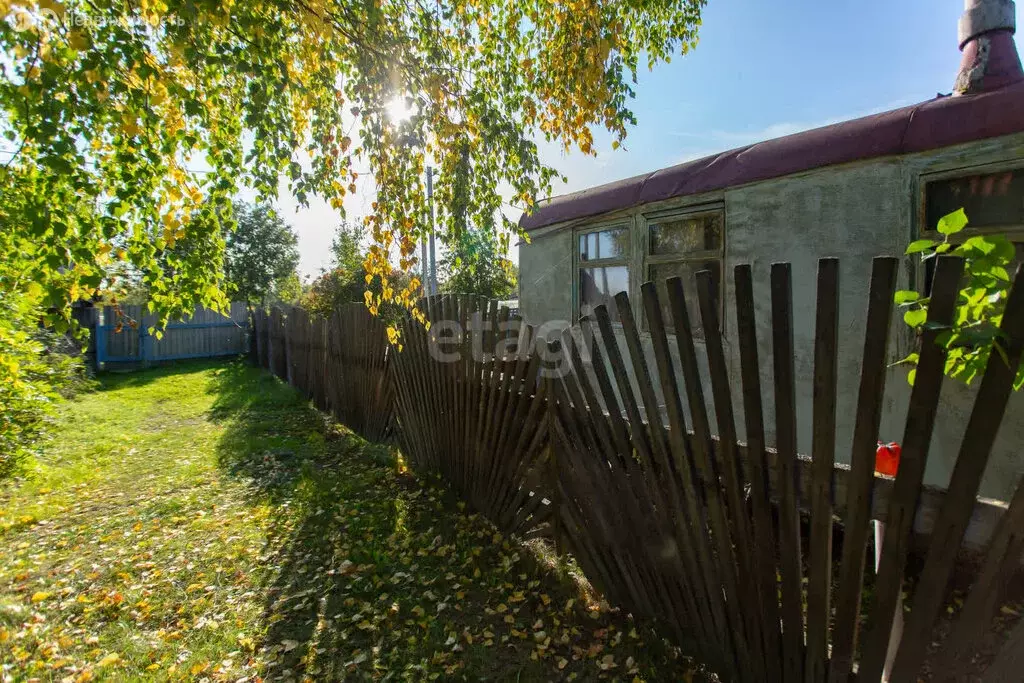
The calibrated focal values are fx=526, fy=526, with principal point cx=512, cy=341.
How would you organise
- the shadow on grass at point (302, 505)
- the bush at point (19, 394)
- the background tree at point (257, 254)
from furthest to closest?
the background tree at point (257, 254) → the bush at point (19, 394) → the shadow on grass at point (302, 505)

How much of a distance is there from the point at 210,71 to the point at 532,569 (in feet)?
11.2

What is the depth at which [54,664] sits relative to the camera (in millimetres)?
2717

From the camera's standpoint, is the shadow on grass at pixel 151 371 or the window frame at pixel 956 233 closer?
the window frame at pixel 956 233

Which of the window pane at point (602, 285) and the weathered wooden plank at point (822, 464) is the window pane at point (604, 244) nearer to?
the window pane at point (602, 285)

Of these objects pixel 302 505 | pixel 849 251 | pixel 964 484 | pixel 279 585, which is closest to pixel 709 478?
pixel 964 484

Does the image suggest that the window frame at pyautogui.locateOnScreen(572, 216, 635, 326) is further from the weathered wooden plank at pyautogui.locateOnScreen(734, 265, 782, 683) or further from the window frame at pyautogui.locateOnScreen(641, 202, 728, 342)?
the weathered wooden plank at pyautogui.locateOnScreen(734, 265, 782, 683)

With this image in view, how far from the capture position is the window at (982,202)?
3.14 m

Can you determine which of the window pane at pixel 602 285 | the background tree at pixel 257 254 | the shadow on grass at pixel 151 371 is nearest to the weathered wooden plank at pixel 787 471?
the window pane at pixel 602 285

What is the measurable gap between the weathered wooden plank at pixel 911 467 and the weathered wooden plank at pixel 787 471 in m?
0.26

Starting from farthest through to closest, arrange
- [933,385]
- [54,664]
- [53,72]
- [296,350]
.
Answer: [296,350] → [54,664] → [53,72] → [933,385]

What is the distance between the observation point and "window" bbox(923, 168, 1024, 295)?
3.14 meters

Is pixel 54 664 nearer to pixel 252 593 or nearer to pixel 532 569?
pixel 252 593

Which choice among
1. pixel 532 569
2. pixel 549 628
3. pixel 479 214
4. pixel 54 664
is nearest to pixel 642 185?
pixel 479 214

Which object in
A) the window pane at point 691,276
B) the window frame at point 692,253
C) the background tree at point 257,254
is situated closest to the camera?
the window frame at point 692,253
